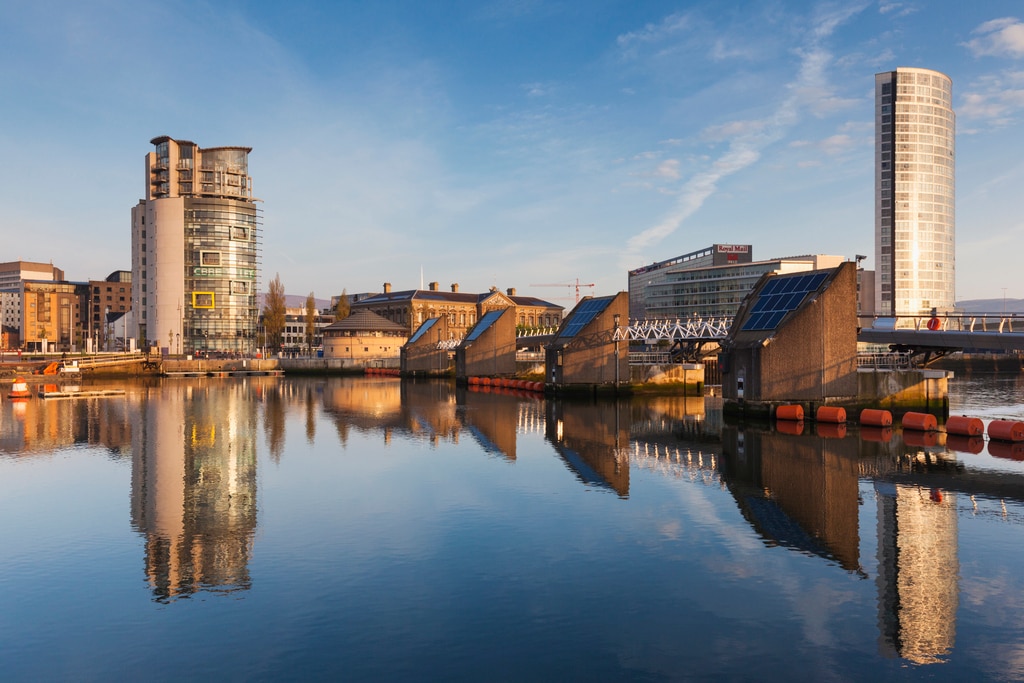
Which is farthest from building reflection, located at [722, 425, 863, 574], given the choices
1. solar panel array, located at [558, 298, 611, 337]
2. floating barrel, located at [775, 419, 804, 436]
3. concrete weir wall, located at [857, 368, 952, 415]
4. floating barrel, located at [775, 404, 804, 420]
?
solar panel array, located at [558, 298, 611, 337]

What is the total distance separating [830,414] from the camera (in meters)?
52.8

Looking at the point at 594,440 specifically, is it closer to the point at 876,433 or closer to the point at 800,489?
the point at 800,489

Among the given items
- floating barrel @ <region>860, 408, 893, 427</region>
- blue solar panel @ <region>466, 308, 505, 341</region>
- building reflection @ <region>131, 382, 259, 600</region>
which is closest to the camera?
building reflection @ <region>131, 382, 259, 600</region>

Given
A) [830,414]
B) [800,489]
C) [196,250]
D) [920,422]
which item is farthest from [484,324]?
[196,250]

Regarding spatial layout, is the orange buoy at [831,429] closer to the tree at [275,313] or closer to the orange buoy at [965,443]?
the orange buoy at [965,443]

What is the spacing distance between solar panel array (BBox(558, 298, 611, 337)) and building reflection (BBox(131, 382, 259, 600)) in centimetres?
3456

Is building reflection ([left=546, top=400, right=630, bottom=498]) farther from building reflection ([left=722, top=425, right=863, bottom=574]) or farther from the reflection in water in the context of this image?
the reflection in water

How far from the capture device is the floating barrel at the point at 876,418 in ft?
167

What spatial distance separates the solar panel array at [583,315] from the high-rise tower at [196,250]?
376ft

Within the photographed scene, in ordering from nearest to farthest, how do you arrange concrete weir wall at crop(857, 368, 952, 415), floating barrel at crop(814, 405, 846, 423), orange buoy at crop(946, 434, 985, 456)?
1. orange buoy at crop(946, 434, 985, 456)
2. floating barrel at crop(814, 405, 846, 423)
3. concrete weir wall at crop(857, 368, 952, 415)

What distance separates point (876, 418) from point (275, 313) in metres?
153

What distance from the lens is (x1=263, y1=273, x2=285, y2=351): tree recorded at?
181 metres

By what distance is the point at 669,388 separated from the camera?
270 feet

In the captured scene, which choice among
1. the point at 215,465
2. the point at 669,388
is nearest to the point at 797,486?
the point at 215,465
